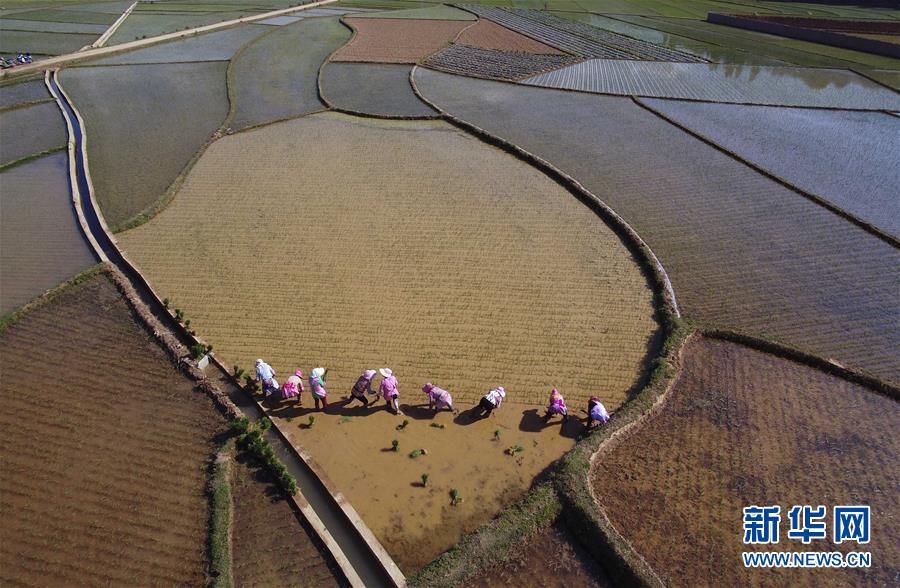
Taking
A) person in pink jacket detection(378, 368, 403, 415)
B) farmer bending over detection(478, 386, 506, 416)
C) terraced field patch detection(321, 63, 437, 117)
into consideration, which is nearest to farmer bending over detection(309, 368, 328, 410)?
person in pink jacket detection(378, 368, 403, 415)

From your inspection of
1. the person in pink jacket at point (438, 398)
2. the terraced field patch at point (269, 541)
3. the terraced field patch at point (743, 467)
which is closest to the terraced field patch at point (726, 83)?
the terraced field patch at point (743, 467)

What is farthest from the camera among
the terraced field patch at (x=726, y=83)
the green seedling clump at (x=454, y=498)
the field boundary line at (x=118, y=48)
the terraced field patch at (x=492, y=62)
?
the terraced field patch at (x=492, y=62)

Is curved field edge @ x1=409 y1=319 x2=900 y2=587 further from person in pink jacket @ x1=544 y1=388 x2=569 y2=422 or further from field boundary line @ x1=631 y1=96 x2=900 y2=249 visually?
Result: field boundary line @ x1=631 y1=96 x2=900 y2=249

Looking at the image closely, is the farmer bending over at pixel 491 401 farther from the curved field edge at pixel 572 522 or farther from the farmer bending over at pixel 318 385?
the farmer bending over at pixel 318 385

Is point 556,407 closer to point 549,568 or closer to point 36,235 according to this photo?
point 549,568

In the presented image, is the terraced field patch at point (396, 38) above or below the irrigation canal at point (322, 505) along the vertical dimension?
above

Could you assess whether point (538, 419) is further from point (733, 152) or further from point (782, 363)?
point (733, 152)
